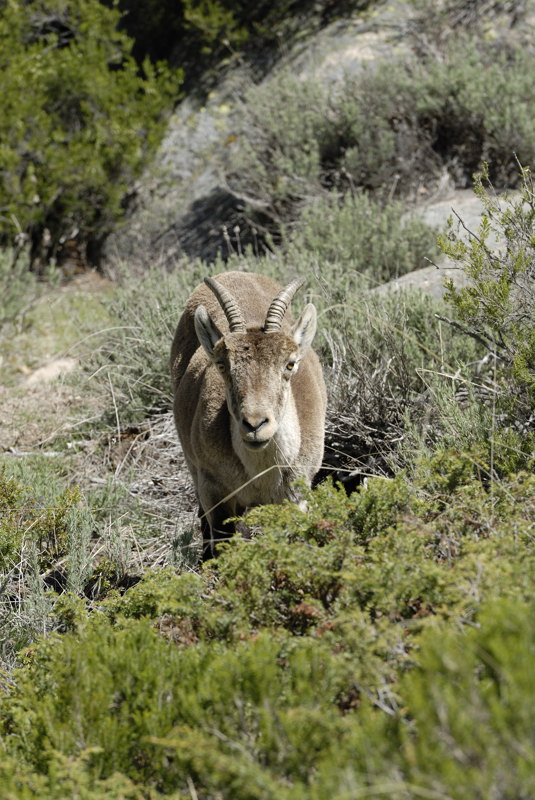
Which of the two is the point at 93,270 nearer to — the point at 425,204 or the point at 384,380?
the point at 425,204

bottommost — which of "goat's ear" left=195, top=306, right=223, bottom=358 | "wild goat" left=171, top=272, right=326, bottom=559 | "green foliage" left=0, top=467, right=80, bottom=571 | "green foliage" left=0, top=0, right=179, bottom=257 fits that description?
"green foliage" left=0, top=467, right=80, bottom=571

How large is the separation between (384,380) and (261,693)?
3400mm

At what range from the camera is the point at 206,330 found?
4.99 meters

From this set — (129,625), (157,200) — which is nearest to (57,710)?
(129,625)

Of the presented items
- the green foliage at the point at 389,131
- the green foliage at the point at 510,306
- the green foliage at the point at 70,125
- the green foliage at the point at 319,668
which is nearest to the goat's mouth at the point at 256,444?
the green foliage at the point at 319,668

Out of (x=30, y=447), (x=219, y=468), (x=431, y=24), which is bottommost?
(x=30, y=447)

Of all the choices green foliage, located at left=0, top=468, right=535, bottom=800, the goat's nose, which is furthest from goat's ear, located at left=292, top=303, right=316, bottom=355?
green foliage, located at left=0, top=468, right=535, bottom=800

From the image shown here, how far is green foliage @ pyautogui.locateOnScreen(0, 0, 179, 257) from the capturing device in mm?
11367

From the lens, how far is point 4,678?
157 inches

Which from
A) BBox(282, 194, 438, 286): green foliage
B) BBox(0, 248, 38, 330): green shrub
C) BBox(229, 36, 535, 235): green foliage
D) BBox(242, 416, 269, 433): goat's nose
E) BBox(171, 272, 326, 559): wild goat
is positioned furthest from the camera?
BBox(0, 248, 38, 330): green shrub

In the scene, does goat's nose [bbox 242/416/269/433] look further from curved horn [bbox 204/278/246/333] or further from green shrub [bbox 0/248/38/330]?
green shrub [bbox 0/248/38/330]

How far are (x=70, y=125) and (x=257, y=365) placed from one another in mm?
8980

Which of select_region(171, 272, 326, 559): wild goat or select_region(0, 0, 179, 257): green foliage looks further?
select_region(0, 0, 179, 257): green foliage

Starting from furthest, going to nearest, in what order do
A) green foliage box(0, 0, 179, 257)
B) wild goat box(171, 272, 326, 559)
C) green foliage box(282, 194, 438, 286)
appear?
green foliage box(0, 0, 179, 257) → green foliage box(282, 194, 438, 286) → wild goat box(171, 272, 326, 559)
